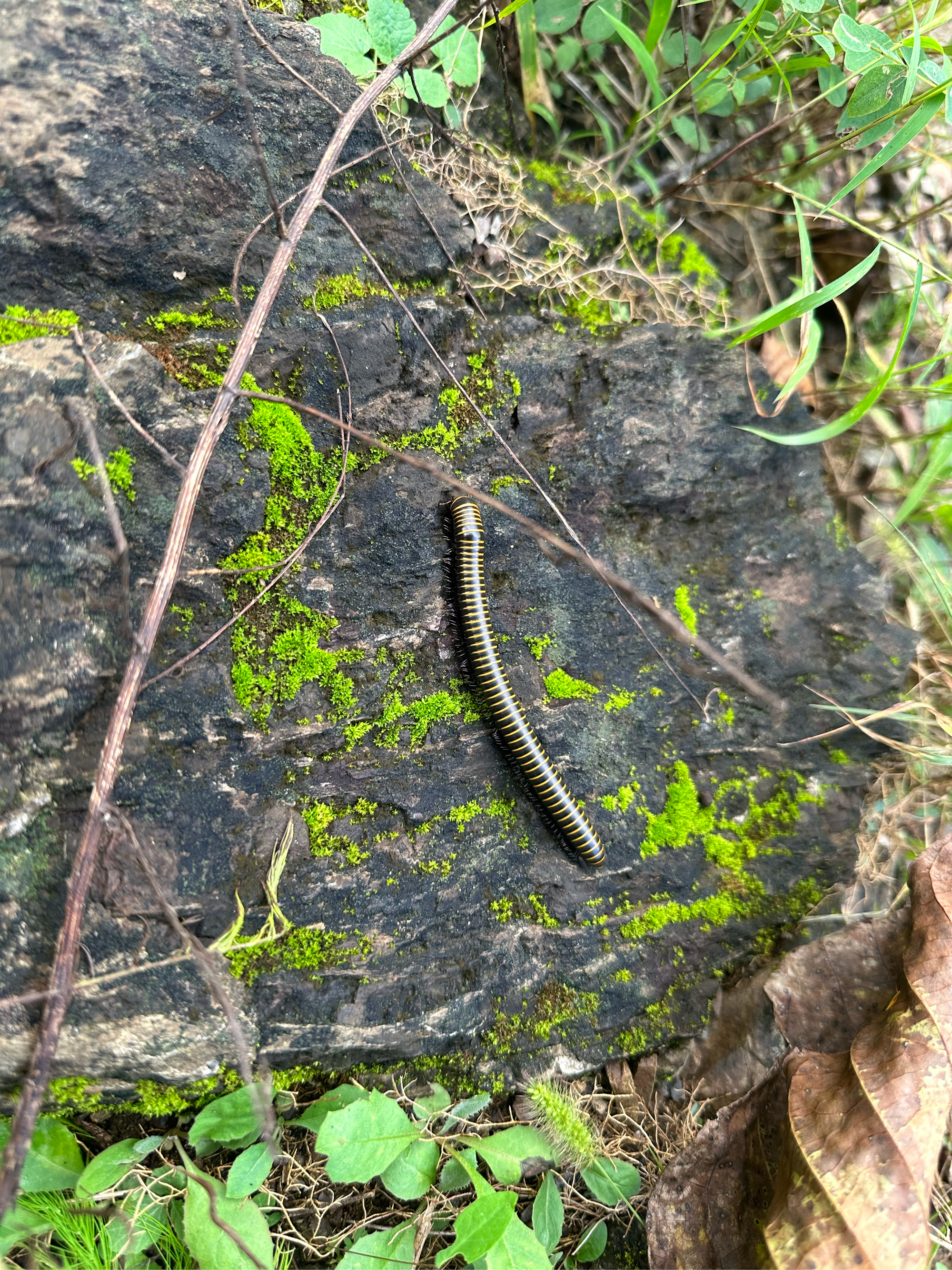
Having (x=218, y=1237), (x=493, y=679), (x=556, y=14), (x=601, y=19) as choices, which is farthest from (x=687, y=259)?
(x=218, y=1237)

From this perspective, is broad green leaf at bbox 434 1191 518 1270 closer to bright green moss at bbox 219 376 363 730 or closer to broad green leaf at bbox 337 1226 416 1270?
broad green leaf at bbox 337 1226 416 1270

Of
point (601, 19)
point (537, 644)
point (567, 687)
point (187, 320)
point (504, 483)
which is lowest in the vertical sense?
point (567, 687)

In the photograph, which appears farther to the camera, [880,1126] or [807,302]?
[807,302]

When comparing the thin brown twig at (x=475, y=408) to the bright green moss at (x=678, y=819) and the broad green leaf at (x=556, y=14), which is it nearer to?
the bright green moss at (x=678, y=819)

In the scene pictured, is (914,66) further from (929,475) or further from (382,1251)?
(382,1251)

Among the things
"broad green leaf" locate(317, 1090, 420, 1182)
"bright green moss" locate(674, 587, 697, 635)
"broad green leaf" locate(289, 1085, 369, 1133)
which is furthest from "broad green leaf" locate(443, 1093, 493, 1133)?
"bright green moss" locate(674, 587, 697, 635)

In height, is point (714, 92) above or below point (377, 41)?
below

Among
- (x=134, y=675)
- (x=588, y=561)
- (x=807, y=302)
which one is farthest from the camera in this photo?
(x=807, y=302)
